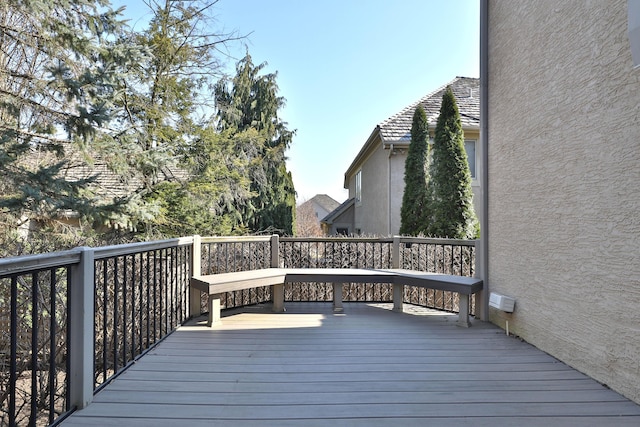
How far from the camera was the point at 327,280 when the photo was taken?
4.39 metres

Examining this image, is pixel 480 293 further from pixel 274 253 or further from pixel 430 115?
pixel 430 115

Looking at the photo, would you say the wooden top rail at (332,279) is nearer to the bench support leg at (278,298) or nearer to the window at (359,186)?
the bench support leg at (278,298)

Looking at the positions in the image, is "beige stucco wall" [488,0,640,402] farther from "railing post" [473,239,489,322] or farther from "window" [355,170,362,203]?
"window" [355,170,362,203]

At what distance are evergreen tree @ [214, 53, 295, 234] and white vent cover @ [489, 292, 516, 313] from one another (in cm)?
722

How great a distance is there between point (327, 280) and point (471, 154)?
615cm

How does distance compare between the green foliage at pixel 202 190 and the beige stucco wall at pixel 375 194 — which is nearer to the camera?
the green foliage at pixel 202 190

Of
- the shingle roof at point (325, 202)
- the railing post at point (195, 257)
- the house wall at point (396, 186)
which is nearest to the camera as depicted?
the railing post at point (195, 257)

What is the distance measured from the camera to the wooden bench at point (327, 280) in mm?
3865

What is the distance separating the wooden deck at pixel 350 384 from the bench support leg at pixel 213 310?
0.19m

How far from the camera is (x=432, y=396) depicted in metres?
2.23


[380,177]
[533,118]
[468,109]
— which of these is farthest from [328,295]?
[468,109]

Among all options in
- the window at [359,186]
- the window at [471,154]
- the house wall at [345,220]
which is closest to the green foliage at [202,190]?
the window at [471,154]

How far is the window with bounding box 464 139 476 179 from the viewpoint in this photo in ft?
28.5

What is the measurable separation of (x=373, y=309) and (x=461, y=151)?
429cm
